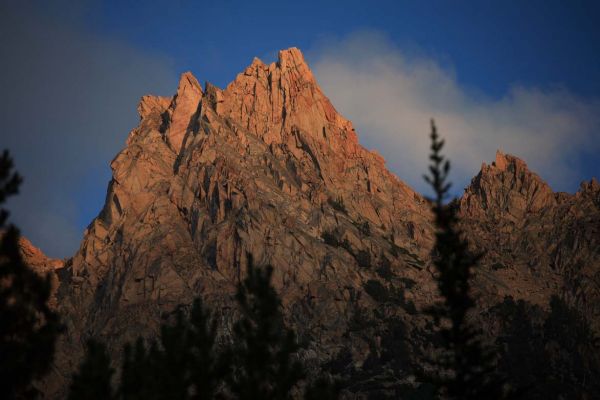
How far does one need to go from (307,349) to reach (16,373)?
14091cm

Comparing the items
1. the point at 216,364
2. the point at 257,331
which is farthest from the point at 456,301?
the point at 216,364

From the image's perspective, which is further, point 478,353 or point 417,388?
point 417,388

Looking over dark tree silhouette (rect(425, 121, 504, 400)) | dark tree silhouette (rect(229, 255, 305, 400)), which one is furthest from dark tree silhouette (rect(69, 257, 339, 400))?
dark tree silhouette (rect(425, 121, 504, 400))

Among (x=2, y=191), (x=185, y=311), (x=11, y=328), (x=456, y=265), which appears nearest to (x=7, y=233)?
(x=2, y=191)

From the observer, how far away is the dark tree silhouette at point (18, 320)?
50312mm

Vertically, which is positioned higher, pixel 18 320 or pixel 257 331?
pixel 257 331

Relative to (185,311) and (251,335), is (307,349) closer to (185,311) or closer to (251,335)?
(185,311)

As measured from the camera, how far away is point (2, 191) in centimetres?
5112

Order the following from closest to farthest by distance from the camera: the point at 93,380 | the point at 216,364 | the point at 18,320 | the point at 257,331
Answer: the point at 18,320, the point at 257,331, the point at 93,380, the point at 216,364

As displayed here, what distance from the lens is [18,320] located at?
51.5 meters

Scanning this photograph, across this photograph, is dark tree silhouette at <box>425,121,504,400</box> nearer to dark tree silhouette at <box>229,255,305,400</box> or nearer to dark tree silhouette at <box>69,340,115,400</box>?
dark tree silhouette at <box>229,255,305,400</box>

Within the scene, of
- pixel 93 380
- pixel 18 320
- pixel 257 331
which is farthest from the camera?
pixel 93 380

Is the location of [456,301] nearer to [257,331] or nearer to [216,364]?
[257,331]

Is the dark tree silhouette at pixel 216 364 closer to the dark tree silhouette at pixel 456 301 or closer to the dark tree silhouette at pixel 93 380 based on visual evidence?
the dark tree silhouette at pixel 93 380
